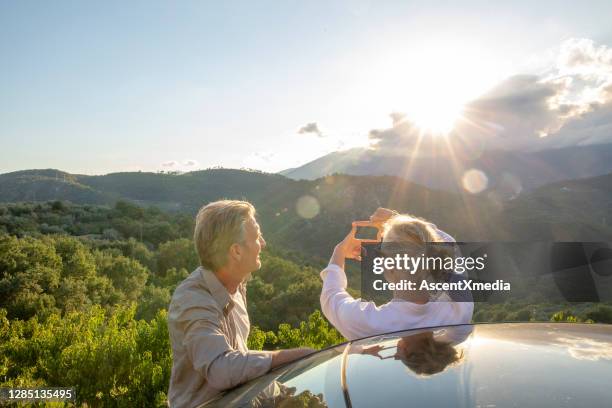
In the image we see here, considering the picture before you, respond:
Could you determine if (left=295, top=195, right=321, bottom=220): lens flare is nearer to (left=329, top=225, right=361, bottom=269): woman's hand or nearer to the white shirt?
(left=329, top=225, right=361, bottom=269): woman's hand

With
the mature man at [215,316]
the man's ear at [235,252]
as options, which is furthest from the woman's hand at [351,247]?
the man's ear at [235,252]

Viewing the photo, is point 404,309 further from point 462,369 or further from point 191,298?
point 191,298

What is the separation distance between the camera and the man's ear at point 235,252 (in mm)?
1900

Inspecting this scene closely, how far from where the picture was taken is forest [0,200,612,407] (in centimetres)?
354

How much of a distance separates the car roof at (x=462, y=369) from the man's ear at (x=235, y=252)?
1.77 ft

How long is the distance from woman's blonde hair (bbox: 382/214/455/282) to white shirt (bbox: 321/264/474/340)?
0.14 m

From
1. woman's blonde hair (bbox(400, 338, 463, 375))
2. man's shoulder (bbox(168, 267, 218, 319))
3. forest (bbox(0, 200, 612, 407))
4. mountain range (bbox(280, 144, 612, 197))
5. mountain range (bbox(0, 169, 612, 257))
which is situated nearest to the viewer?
woman's blonde hair (bbox(400, 338, 463, 375))

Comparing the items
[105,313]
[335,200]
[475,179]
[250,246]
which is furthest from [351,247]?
[475,179]

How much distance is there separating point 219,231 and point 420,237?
0.86m

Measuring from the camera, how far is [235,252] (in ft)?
6.27

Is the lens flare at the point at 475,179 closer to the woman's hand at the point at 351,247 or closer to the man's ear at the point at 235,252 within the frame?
the woman's hand at the point at 351,247

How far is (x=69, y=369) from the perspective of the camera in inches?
140

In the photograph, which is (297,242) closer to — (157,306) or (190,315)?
(157,306)

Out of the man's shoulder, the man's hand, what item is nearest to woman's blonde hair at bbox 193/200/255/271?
the man's shoulder
